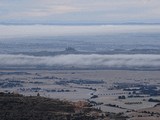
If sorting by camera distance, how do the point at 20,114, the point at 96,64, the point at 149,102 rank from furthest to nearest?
the point at 96,64
the point at 149,102
the point at 20,114

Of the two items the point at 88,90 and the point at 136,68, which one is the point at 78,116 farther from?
the point at 136,68

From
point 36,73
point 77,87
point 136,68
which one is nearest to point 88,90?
point 77,87

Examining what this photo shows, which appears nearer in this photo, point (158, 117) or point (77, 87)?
point (158, 117)

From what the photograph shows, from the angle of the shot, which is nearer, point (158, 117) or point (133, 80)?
point (158, 117)

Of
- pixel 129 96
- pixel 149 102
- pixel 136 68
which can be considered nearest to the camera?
pixel 149 102

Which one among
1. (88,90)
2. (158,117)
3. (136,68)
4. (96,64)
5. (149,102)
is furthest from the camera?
(96,64)

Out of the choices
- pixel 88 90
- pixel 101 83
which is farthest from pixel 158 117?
pixel 101 83

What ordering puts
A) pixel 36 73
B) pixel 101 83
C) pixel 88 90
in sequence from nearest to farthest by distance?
pixel 88 90
pixel 101 83
pixel 36 73

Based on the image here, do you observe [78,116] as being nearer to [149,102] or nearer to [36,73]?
[149,102]
